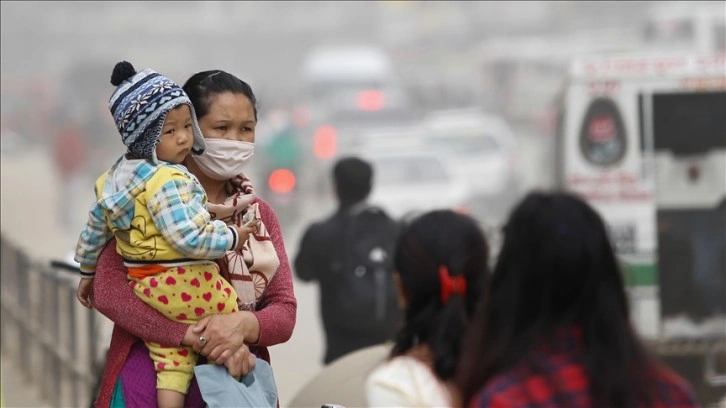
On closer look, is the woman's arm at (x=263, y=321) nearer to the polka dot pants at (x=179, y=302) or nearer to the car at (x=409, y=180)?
the polka dot pants at (x=179, y=302)

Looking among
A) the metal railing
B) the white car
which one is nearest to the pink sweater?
the metal railing

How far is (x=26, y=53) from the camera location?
49.8 metres

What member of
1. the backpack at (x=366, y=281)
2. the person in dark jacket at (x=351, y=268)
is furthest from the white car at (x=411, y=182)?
the backpack at (x=366, y=281)

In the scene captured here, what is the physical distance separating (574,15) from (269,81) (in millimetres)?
11500

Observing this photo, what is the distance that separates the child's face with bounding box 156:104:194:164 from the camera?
3.02 meters

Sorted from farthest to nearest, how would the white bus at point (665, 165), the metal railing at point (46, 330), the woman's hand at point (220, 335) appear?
1. the white bus at point (665, 165)
2. the metal railing at point (46, 330)
3. the woman's hand at point (220, 335)

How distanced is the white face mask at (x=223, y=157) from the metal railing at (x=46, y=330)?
13.4ft

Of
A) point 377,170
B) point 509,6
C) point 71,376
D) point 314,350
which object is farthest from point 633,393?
point 509,6

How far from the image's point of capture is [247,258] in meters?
3.15

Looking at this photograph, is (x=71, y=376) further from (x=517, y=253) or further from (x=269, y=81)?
(x=269, y=81)

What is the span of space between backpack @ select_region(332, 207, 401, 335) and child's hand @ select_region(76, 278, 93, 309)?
3.43 metres

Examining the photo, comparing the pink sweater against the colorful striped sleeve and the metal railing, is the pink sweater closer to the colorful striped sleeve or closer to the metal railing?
the colorful striped sleeve

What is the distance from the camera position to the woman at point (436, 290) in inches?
112

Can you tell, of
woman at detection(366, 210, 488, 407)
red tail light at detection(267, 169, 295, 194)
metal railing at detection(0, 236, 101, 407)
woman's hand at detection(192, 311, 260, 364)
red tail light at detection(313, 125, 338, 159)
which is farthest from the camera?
red tail light at detection(313, 125, 338, 159)
